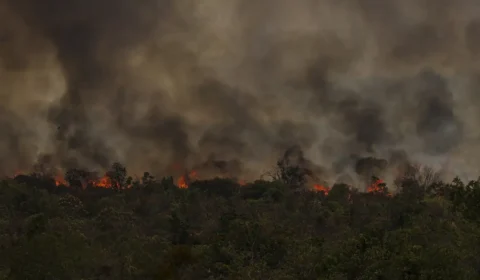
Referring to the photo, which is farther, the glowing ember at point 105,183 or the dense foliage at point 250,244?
the glowing ember at point 105,183

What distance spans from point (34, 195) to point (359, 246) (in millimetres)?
76204

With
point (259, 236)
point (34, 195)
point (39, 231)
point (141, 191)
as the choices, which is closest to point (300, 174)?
point (141, 191)

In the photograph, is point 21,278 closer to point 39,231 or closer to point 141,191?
point 39,231

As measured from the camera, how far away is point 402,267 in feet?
105

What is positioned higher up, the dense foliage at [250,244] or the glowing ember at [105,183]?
the glowing ember at [105,183]

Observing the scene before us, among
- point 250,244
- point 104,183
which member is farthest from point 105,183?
point 250,244

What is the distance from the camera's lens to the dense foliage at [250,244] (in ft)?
117

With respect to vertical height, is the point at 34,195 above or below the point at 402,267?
above

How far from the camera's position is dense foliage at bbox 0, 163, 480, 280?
3552 cm

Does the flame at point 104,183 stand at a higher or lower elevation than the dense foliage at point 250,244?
higher

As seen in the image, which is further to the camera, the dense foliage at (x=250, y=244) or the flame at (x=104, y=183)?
the flame at (x=104, y=183)

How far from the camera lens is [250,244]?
2201 inches

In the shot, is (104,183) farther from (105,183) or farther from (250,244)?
(250,244)

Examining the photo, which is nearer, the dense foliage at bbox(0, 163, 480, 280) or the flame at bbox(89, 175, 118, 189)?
the dense foliage at bbox(0, 163, 480, 280)
